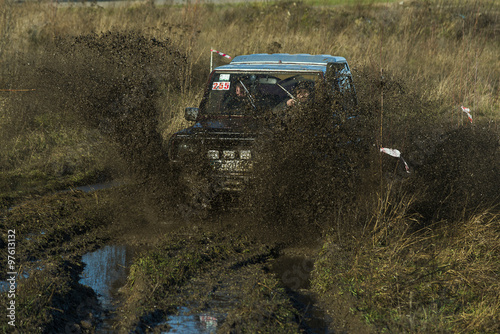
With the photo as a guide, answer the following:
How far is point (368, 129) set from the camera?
6926mm

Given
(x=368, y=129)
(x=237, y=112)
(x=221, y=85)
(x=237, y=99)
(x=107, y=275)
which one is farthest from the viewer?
(x=221, y=85)

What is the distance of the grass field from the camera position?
4430mm

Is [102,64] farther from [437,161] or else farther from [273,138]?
[437,161]

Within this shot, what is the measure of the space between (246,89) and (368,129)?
1.65 meters

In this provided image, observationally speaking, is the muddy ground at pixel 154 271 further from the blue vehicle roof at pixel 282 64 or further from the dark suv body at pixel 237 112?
the blue vehicle roof at pixel 282 64

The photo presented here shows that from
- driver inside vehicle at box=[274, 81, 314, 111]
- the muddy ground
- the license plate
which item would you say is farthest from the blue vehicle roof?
the muddy ground

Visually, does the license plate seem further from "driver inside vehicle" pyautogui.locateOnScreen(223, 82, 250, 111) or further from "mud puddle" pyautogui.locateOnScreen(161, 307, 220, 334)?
"mud puddle" pyautogui.locateOnScreen(161, 307, 220, 334)

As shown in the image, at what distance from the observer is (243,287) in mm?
4477

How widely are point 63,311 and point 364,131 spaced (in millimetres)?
4022

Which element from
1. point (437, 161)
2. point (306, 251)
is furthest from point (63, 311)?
point (437, 161)

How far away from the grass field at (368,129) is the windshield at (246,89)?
2.55 feet

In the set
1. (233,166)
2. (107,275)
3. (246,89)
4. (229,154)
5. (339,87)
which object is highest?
(339,87)

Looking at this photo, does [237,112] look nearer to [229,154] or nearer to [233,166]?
[229,154]

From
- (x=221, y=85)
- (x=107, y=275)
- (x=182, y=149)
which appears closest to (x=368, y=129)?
(x=221, y=85)
